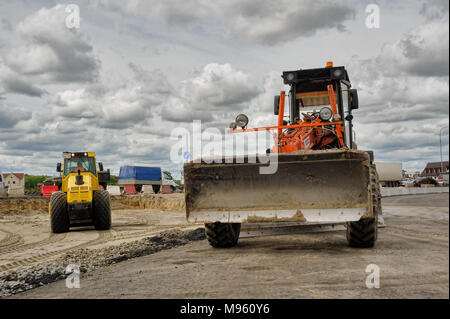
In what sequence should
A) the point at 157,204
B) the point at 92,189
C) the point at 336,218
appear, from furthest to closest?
the point at 157,204
the point at 92,189
the point at 336,218

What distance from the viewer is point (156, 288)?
437 centimetres

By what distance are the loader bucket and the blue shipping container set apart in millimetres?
38442

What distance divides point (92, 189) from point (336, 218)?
9720mm

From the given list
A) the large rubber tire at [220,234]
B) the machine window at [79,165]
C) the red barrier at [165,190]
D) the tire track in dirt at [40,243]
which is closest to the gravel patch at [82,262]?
the large rubber tire at [220,234]

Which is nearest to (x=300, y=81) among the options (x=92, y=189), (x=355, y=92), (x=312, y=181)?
(x=355, y=92)

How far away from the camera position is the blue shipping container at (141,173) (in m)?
44.0

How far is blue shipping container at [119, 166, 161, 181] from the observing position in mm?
43969

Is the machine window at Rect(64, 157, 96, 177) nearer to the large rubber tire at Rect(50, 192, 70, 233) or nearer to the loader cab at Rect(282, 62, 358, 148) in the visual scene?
the large rubber tire at Rect(50, 192, 70, 233)

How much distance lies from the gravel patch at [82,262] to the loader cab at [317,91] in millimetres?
3533

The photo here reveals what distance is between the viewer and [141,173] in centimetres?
4453

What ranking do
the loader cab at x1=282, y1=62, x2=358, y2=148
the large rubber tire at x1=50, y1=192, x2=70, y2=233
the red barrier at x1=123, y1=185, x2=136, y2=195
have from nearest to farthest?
the loader cab at x1=282, y1=62, x2=358, y2=148 < the large rubber tire at x1=50, y1=192, x2=70, y2=233 < the red barrier at x1=123, y1=185, x2=136, y2=195

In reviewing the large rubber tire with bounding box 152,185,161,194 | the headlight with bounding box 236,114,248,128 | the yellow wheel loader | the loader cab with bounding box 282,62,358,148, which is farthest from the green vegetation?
the headlight with bounding box 236,114,248,128
